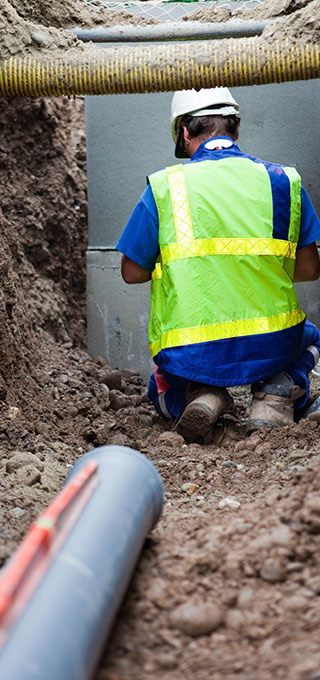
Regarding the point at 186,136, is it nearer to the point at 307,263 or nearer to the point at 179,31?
the point at 179,31

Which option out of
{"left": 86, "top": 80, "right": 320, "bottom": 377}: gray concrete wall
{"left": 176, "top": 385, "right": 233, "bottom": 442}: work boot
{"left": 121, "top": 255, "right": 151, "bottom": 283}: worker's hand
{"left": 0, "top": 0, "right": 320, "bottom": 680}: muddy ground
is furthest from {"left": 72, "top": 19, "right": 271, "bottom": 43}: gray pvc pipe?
{"left": 176, "top": 385, "right": 233, "bottom": 442}: work boot

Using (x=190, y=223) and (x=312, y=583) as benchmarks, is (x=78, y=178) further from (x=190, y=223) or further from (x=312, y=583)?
(x=312, y=583)

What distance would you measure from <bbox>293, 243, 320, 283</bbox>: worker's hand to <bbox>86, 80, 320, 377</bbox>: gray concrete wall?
2.56 ft

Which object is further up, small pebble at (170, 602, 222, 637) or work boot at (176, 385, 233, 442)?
small pebble at (170, 602, 222, 637)

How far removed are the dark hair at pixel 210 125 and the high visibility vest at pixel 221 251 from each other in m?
0.27

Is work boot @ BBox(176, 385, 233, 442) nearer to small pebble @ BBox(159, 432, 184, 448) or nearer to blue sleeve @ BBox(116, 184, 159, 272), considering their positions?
small pebble @ BBox(159, 432, 184, 448)

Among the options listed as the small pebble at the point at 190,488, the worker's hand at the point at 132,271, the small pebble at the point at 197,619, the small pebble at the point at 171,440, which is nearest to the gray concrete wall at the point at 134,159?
the worker's hand at the point at 132,271

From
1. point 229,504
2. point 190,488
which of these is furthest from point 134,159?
point 229,504

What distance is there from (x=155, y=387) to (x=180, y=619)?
2206 mm

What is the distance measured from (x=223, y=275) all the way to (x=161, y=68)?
0.98 meters

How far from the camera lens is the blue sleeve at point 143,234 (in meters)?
3.19

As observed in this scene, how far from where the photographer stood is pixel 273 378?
10.7 ft

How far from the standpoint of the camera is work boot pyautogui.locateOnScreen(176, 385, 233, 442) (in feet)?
9.84

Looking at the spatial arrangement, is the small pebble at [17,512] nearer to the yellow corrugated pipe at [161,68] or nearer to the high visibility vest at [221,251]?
the high visibility vest at [221,251]
